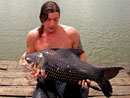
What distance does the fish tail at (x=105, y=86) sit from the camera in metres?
2.65

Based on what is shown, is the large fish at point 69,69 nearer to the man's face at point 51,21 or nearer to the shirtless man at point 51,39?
the shirtless man at point 51,39

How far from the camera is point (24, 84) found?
416cm

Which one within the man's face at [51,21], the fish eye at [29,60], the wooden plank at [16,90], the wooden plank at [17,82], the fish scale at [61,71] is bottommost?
the wooden plank at [16,90]

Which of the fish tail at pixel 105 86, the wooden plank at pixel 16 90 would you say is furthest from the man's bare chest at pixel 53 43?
the wooden plank at pixel 16 90

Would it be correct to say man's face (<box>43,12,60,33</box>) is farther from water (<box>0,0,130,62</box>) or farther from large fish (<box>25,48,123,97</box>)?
water (<box>0,0,130,62</box>)

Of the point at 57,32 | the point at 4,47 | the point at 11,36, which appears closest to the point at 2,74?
the point at 57,32

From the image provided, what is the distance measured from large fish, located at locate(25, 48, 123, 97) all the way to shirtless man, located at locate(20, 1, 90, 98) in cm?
61

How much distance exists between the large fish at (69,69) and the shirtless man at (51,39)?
611 millimetres

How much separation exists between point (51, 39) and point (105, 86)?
159 cm

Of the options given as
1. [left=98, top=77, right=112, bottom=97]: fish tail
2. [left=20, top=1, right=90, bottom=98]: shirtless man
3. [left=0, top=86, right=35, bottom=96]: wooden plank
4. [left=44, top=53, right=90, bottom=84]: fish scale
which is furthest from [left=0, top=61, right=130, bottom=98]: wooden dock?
[left=44, top=53, right=90, bottom=84]: fish scale

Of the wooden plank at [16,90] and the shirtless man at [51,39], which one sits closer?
the shirtless man at [51,39]

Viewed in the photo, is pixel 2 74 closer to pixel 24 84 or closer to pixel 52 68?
pixel 24 84

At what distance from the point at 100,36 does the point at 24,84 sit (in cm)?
956

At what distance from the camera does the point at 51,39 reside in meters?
3.44
